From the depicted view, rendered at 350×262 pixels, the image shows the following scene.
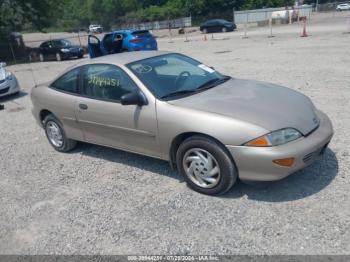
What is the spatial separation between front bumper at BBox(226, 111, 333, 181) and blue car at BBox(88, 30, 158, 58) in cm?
1354

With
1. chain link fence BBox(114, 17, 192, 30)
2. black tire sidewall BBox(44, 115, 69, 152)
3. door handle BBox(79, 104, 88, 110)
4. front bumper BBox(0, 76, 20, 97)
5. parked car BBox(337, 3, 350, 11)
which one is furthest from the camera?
chain link fence BBox(114, 17, 192, 30)

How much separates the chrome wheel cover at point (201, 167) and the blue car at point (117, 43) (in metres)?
13.1

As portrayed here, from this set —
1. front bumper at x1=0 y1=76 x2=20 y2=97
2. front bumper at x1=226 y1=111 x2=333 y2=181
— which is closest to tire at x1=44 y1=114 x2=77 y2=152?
front bumper at x1=226 y1=111 x2=333 y2=181

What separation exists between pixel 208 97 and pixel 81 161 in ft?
7.80

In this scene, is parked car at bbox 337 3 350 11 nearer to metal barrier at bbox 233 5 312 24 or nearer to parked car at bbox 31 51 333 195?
metal barrier at bbox 233 5 312 24

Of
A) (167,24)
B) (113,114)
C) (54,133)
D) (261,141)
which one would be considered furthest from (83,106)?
(167,24)

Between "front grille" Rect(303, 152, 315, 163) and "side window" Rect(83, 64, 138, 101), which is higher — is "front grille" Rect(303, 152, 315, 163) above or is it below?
below

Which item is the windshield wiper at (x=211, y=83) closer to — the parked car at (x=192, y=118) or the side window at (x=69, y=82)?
the parked car at (x=192, y=118)

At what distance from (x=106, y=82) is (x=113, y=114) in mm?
472

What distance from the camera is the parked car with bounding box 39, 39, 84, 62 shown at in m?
23.4

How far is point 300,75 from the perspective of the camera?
9688 mm

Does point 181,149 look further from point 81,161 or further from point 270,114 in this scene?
point 81,161

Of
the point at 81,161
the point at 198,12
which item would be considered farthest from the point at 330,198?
the point at 198,12

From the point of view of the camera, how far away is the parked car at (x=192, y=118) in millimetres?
3467
